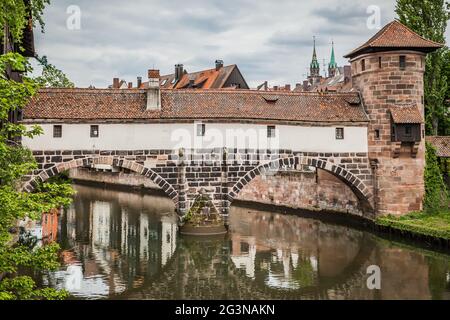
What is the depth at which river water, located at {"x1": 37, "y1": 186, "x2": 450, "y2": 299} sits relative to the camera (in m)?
15.8

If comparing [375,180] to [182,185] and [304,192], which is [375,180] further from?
[182,185]

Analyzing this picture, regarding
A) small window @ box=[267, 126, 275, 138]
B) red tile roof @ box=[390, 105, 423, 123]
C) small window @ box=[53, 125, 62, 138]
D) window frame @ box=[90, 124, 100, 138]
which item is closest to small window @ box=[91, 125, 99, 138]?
window frame @ box=[90, 124, 100, 138]

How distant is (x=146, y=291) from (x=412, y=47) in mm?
16736

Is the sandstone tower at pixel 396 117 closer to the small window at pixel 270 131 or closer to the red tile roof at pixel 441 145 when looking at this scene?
the red tile roof at pixel 441 145

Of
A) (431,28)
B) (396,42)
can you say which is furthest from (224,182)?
(431,28)

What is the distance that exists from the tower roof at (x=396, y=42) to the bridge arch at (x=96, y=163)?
36.5 ft

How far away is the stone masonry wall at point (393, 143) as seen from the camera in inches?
987

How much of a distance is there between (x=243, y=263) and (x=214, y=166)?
6245 mm

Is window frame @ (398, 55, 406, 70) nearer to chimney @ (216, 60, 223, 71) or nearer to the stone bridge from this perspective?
the stone bridge

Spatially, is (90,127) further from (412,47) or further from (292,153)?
(412,47)

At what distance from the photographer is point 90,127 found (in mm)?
23438

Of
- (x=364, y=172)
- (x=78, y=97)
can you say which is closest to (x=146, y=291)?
(x=78, y=97)

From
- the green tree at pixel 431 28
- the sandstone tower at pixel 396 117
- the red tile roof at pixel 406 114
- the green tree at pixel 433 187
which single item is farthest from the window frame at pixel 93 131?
the green tree at pixel 431 28

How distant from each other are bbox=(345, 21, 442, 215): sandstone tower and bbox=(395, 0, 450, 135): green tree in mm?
5590
